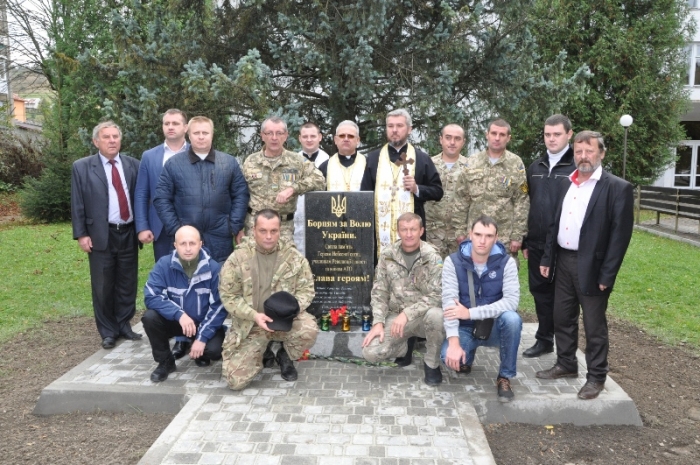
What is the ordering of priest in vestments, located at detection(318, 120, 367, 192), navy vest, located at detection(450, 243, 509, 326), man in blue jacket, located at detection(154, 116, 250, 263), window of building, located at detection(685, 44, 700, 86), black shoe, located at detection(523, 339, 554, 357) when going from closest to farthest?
navy vest, located at detection(450, 243, 509, 326)
man in blue jacket, located at detection(154, 116, 250, 263)
black shoe, located at detection(523, 339, 554, 357)
priest in vestments, located at detection(318, 120, 367, 192)
window of building, located at detection(685, 44, 700, 86)

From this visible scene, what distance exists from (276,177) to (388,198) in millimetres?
1045

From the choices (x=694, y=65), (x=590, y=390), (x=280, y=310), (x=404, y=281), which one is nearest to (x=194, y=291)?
(x=280, y=310)

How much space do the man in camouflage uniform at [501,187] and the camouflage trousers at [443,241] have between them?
614mm

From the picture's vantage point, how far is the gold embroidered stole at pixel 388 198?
521cm

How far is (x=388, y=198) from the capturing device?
525 cm

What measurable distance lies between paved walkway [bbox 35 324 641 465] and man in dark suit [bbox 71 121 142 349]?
0.58 metres

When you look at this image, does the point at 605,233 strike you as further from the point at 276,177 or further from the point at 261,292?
the point at 276,177

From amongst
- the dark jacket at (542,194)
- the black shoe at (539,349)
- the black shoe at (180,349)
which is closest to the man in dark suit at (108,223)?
the black shoe at (180,349)

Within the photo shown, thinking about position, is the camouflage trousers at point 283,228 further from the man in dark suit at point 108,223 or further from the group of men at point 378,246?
the man in dark suit at point 108,223

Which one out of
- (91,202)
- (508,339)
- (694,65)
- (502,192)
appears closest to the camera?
(508,339)

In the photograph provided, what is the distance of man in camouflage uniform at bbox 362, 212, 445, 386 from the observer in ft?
14.0

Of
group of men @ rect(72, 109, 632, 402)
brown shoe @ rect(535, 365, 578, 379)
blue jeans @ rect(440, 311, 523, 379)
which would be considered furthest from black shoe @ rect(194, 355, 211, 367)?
brown shoe @ rect(535, 365, 578, 379)

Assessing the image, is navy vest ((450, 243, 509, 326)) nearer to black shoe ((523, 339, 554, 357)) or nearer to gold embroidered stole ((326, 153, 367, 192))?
black shoe ((523, 339, 554, 357))

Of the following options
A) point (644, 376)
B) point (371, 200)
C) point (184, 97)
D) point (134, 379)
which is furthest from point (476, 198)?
point (184, 97)
